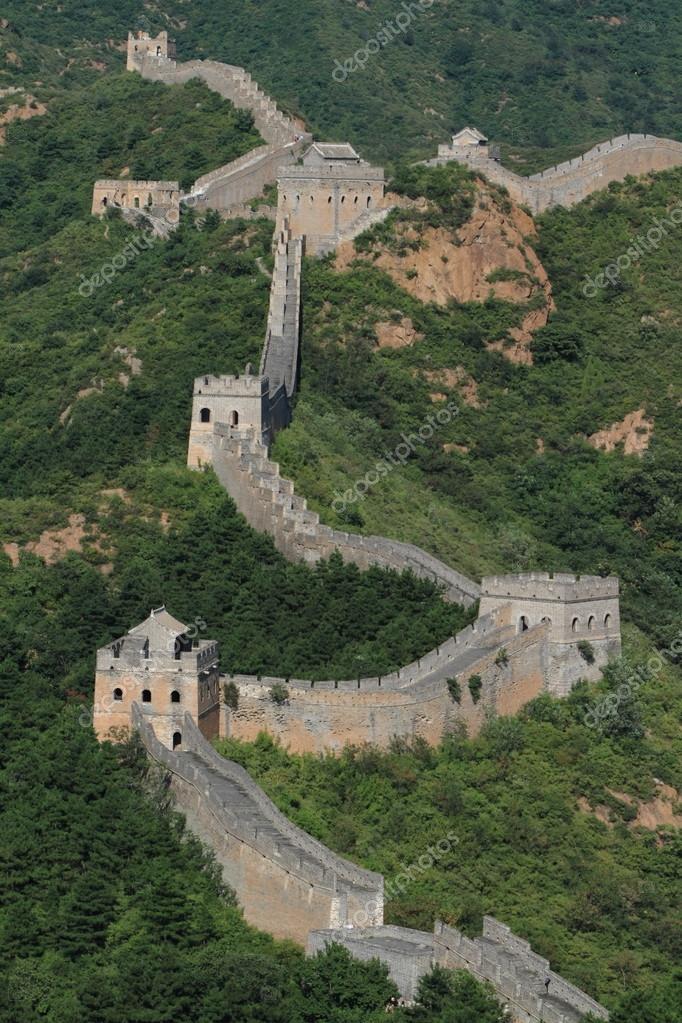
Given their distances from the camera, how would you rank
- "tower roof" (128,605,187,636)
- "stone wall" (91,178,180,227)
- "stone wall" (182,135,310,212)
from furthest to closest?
"stone wall" (91,178,180,227) → "stone wall" (182,135,310,212) → "tower roof" (128,605,187,636)

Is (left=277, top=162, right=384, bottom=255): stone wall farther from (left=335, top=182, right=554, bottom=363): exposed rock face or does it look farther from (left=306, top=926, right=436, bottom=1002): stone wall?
(left=306, top=926, right=436, bottom=1002): stone wall

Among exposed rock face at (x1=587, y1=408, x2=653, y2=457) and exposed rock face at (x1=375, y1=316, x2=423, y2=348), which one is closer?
exposed rock face at (x1=375, y1=316, x2=423, y2=348)

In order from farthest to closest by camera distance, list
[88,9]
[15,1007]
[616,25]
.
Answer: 1. [616,25]
2. [88,9]
3. [15,1007]

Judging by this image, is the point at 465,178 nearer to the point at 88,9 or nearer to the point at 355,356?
the point at 355,356

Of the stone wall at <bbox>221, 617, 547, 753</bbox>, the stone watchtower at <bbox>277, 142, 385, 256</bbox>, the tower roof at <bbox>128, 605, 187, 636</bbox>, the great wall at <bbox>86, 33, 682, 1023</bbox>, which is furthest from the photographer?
the stone watchtower at <bbox>277, 142, 385, 256</bbox>

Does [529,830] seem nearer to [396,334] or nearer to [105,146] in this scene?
[396,334]

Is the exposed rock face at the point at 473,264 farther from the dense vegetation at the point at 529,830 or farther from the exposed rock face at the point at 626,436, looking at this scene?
the dense vegetation at the point at 529,830

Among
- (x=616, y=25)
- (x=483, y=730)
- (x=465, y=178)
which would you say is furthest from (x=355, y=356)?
(x=616, y=25)

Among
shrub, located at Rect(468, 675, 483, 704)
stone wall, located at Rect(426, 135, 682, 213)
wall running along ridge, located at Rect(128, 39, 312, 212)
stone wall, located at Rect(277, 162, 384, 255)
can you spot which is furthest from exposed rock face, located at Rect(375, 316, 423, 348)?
shrub, located at Rect(468, 675, 483, 704)
